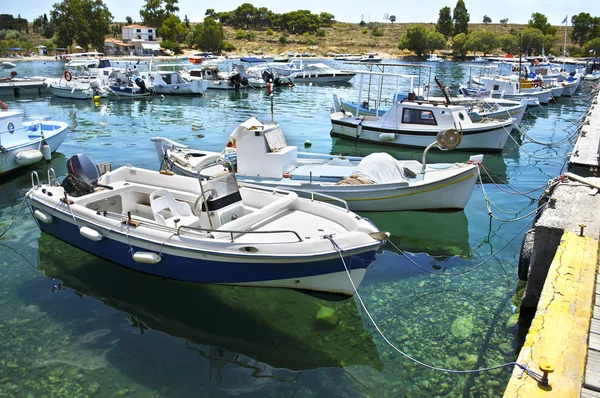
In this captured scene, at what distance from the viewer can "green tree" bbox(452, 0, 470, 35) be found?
440 feet

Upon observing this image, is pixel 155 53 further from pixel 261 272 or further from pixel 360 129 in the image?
pixel 261 272

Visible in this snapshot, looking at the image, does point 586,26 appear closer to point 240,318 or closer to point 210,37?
point 210,37

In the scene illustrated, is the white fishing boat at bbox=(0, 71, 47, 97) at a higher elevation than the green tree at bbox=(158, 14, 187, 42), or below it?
below

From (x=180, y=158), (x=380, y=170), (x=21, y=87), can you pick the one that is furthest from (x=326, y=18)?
(x=380, y=170)

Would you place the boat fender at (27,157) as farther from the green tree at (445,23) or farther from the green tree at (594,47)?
the green tree at (445,23)

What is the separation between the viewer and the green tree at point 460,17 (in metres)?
134

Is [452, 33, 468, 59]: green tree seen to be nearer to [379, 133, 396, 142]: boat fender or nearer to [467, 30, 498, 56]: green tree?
[467, 30, 498, 56]: green tree

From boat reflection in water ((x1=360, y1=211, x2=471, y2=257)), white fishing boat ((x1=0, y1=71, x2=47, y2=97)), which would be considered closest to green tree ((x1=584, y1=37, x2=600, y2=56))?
white fishing boat ((x1=0, y1=71, x2=47, y2=97))

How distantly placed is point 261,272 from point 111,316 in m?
2.96

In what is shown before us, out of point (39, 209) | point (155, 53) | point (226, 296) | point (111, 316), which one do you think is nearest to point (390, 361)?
point (226, 296)

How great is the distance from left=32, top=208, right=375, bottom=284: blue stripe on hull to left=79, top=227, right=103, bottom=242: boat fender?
0.73ft

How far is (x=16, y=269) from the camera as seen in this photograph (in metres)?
10.2

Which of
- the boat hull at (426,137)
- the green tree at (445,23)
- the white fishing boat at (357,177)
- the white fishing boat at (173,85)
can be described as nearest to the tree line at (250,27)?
the green tree at (445,23)

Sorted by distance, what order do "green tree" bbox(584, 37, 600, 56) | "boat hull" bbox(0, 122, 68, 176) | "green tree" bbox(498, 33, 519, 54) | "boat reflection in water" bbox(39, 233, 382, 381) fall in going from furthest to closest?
1. "green tree" bbox(498, 33, 519, 54)
2. "green tree" bbox(584, 37, 600, 56)
3. "boat hull" bbox(0, 122, 68, 176)
4. "boat reflection in water" bbox(39, 233, 382, 381)
